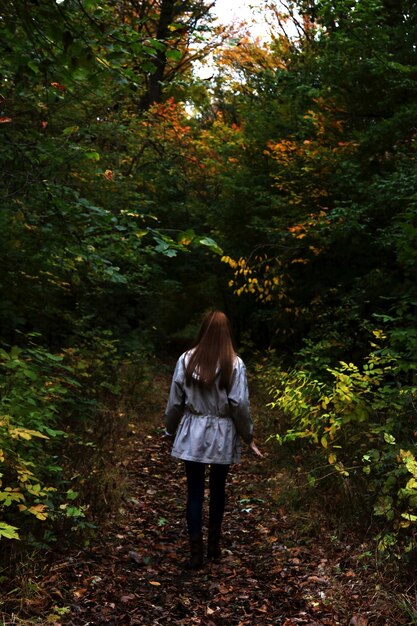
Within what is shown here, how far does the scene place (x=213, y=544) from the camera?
15.5 ft

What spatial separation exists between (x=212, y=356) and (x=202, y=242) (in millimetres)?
1138

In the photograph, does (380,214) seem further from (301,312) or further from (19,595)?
(19,595)

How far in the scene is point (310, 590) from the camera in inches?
159

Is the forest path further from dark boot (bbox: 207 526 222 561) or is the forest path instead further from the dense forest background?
the dense forest background

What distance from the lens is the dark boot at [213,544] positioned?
15.5ft

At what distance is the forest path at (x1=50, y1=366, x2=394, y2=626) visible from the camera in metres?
3.76

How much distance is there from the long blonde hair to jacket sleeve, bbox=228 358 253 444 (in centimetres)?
6

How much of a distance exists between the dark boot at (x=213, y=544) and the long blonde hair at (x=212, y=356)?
1229 mm

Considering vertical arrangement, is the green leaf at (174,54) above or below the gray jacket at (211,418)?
above

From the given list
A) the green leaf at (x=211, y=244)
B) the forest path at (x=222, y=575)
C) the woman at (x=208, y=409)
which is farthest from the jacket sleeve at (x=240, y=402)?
the green leaf at (x=211, y=244)

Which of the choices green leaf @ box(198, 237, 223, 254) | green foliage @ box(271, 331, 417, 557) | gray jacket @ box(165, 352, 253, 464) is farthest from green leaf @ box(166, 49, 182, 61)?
green foliage @ box(271, 331, 417, 557)

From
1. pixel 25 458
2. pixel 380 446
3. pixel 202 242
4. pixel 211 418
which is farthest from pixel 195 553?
pixel 202 242

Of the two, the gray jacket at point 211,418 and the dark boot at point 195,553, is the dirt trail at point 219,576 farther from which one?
the gray jacket at point 211,418

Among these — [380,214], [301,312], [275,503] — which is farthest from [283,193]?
[275,503]
